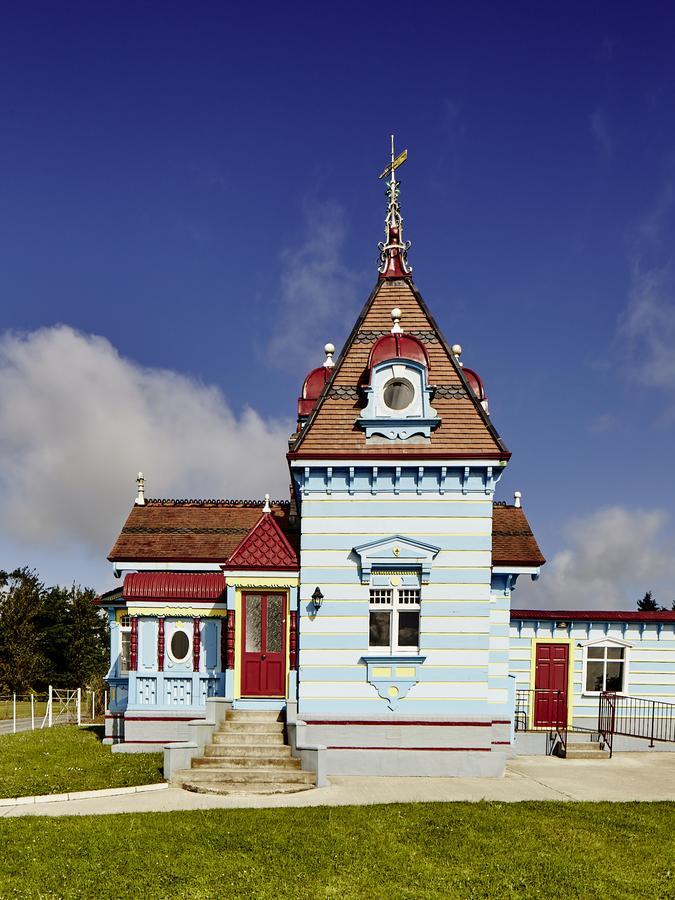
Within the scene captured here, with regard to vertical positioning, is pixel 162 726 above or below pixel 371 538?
below

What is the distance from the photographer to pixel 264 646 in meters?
14.1

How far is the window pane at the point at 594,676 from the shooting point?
1844 cm

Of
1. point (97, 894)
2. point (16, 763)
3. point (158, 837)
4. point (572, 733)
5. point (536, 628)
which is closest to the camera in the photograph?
point (97, 894)

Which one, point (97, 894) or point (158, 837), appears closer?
point (97, 894)

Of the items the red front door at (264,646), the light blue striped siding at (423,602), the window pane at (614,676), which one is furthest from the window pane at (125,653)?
the window pane at (614,676)

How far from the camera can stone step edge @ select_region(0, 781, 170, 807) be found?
10297 millimetres

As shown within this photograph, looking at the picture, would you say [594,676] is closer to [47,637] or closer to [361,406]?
[361,406]

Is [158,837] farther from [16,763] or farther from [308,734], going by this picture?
[16,763]

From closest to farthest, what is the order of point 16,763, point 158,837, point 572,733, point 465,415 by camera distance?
point 158,837 → point 16,763 → point 465,415 → point 572,733

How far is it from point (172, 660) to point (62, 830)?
616cm

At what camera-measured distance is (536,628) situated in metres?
18.5

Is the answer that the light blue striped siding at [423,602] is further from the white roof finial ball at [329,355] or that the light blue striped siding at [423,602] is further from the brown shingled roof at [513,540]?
the white roof finial ball at [329,355]

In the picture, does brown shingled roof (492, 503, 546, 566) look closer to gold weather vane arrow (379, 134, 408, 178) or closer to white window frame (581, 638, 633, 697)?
white window frame (581, 638, 633, 697)

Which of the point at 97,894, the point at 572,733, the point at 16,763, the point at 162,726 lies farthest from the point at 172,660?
the point at 572,733
